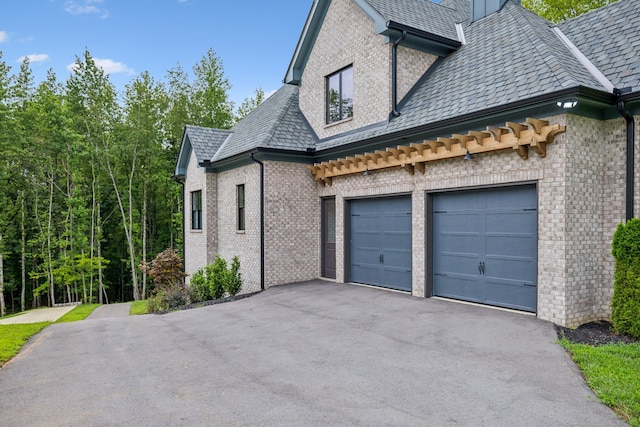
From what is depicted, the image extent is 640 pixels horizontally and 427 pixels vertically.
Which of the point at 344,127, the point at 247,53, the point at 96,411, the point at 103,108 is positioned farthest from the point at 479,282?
the point at 247,53

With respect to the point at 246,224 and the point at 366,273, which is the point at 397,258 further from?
the point at 246,224

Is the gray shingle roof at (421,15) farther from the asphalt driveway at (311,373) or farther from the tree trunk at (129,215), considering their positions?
the tree trunk at (129,215)

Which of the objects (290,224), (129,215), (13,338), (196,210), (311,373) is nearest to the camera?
(311,373)

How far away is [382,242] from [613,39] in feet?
21.8

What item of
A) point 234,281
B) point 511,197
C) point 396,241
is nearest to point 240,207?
point 234,281

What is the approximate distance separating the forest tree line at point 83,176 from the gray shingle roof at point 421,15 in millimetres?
16680

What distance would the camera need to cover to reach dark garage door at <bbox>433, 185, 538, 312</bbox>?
8148 mm

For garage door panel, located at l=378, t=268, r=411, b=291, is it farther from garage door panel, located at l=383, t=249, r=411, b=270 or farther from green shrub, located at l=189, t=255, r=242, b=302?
green shrub, located at l=189, t=255, r=242, b=302

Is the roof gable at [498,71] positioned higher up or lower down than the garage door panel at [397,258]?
higher up

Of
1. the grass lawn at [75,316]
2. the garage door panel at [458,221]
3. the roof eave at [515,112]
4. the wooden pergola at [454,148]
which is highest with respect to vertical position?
the roof eave at [515,112]

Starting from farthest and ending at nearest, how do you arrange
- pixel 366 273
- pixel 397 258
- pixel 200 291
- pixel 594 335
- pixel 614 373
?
pixel 200 291
pixel 366 273
pixel 397 258
pixel 594 335
pixel 614 373

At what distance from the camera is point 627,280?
6.75 meters

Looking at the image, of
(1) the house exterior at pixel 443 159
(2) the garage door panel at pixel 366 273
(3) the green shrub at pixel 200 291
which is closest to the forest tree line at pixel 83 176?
(1) the house exterior at pixel 443 159

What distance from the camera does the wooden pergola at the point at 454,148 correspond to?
756 centimetres
